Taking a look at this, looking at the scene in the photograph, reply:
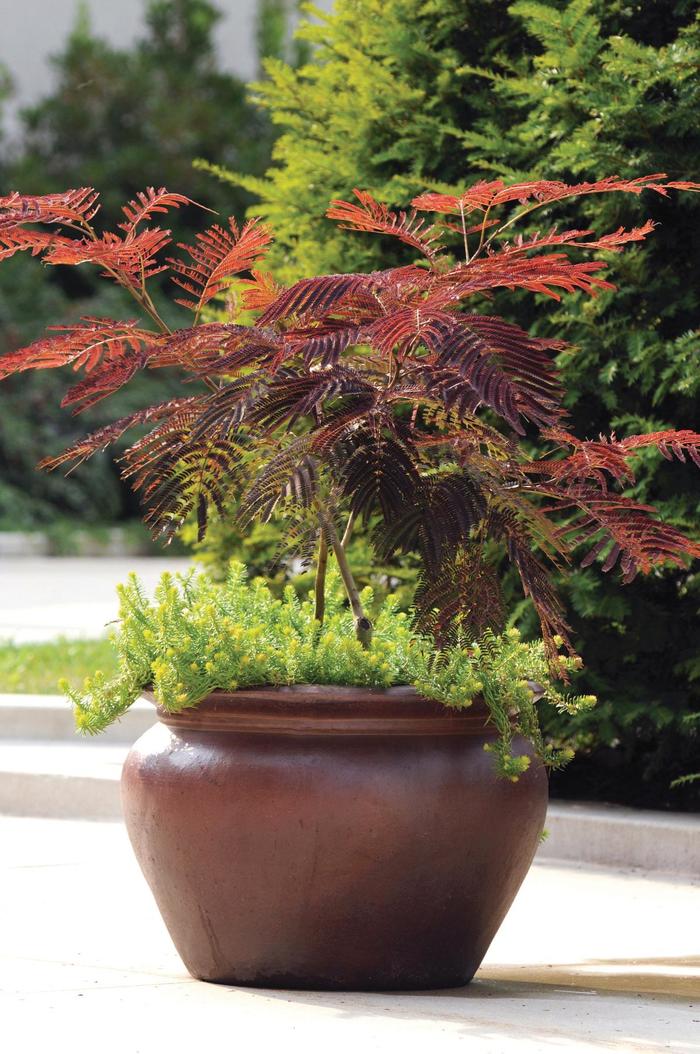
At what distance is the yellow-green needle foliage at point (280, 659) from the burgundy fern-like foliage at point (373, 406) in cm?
12

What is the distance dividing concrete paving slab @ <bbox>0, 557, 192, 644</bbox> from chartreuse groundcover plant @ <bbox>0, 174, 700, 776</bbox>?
172 inches

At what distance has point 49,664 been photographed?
8445 millimetres

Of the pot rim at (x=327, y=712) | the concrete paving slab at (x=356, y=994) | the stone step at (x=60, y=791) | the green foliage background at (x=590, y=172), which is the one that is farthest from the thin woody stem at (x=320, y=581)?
the stone step at (x=60, y=791)

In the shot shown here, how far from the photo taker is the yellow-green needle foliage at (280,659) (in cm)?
344

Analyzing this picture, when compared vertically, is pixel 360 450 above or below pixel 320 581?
above

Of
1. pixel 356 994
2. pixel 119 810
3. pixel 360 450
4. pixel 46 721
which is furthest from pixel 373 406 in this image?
pixel 46 721

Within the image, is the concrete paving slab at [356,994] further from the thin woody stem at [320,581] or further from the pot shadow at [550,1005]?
the thin woody stem at [320,581]

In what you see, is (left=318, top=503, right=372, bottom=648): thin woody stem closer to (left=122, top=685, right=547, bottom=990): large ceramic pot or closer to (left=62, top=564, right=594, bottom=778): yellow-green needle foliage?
(left=62, top=564, right=594, bottom=778): yellow-green needle foliage

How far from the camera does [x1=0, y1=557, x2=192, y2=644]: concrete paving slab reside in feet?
37.5

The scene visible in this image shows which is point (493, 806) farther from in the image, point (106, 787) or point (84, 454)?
point (106, 787)

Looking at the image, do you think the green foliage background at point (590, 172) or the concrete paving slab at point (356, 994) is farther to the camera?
the green foliage background at point (590, 172)

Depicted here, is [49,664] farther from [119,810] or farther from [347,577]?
[347,577]

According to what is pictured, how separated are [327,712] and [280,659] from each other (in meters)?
0.22

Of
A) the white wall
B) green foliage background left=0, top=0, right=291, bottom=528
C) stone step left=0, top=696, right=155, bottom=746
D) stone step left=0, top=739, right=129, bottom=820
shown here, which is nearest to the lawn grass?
stone step left=0, top=696, right=155, bottom=746
